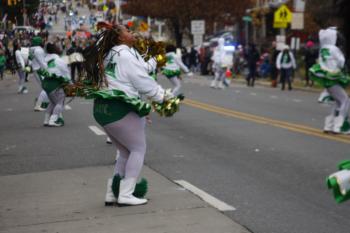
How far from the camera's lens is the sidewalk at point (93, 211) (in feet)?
24.1

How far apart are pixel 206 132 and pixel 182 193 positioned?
6832 mm

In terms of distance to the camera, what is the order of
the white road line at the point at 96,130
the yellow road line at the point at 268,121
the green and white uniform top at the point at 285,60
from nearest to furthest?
the yellow road line at the point at 268,121 → the white road line at the point at 96,130 → the green and white uniform top at the point at 285,60

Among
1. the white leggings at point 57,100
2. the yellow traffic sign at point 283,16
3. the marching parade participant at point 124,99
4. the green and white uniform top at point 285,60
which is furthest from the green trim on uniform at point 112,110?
the yellow traffic sign at point 283,16

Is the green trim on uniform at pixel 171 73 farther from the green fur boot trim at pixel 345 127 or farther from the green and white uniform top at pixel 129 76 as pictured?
the green and white uniform top at pixel 129 76

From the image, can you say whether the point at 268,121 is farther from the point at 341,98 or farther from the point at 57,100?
the point at 57,100

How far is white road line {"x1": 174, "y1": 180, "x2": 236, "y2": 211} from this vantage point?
818 cm

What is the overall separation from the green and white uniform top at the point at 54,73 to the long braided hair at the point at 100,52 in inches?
339

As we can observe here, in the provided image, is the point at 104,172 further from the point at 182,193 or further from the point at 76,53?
the point at 76,53

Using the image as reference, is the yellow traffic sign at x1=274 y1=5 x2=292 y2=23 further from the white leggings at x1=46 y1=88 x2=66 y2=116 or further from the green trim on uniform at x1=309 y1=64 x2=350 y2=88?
the green trim on uniform at x1=309 y1=64 x2=350 y2=88

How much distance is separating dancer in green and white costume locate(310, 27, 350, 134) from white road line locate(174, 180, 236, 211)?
6318 mm

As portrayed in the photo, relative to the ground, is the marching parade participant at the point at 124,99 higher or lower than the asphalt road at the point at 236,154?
higher

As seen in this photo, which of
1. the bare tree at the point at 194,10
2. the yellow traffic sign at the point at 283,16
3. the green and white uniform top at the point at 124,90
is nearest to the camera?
the green and white uniform top at the point at 124,90

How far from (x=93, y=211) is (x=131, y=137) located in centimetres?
85

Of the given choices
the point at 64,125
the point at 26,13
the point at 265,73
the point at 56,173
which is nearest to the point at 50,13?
the point at 26,13
